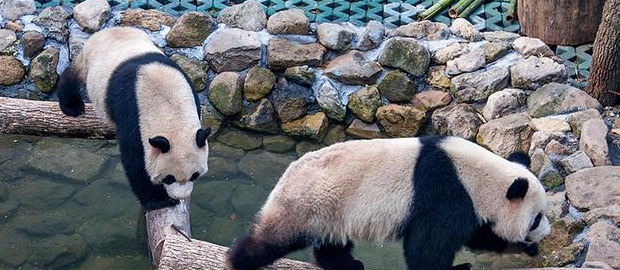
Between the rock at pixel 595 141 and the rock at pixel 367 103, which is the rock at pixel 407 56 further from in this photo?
the rock at pixel 595 141

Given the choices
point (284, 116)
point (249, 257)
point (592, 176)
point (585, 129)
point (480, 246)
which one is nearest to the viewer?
point (249, 257)

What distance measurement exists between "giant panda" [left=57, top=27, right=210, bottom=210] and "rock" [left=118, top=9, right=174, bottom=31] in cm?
168

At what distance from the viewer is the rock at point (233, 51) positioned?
305 inches

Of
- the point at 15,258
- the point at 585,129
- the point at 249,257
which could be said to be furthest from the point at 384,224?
the point at 15,258

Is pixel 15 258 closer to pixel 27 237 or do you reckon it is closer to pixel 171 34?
pixel 27 237

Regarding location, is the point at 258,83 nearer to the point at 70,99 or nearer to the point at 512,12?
A: the point at 70,99

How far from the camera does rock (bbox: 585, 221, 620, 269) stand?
5.39 m

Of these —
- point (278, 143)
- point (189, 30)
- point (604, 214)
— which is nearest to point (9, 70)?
point (189, 30)

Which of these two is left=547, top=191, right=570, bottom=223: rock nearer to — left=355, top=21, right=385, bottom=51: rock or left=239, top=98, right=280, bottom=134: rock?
left=355, top=21, right=385, bottom=51: rock

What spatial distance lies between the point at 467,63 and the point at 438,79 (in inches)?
10.5

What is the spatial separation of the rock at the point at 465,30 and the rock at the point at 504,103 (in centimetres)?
70

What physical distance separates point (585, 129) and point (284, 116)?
2411 mm

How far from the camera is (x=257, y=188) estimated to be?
6969 millimetres

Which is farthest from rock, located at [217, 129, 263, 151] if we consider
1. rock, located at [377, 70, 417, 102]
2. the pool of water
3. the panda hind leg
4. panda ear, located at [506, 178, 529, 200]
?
panda ear, located at [506, 178, 529, 200]
